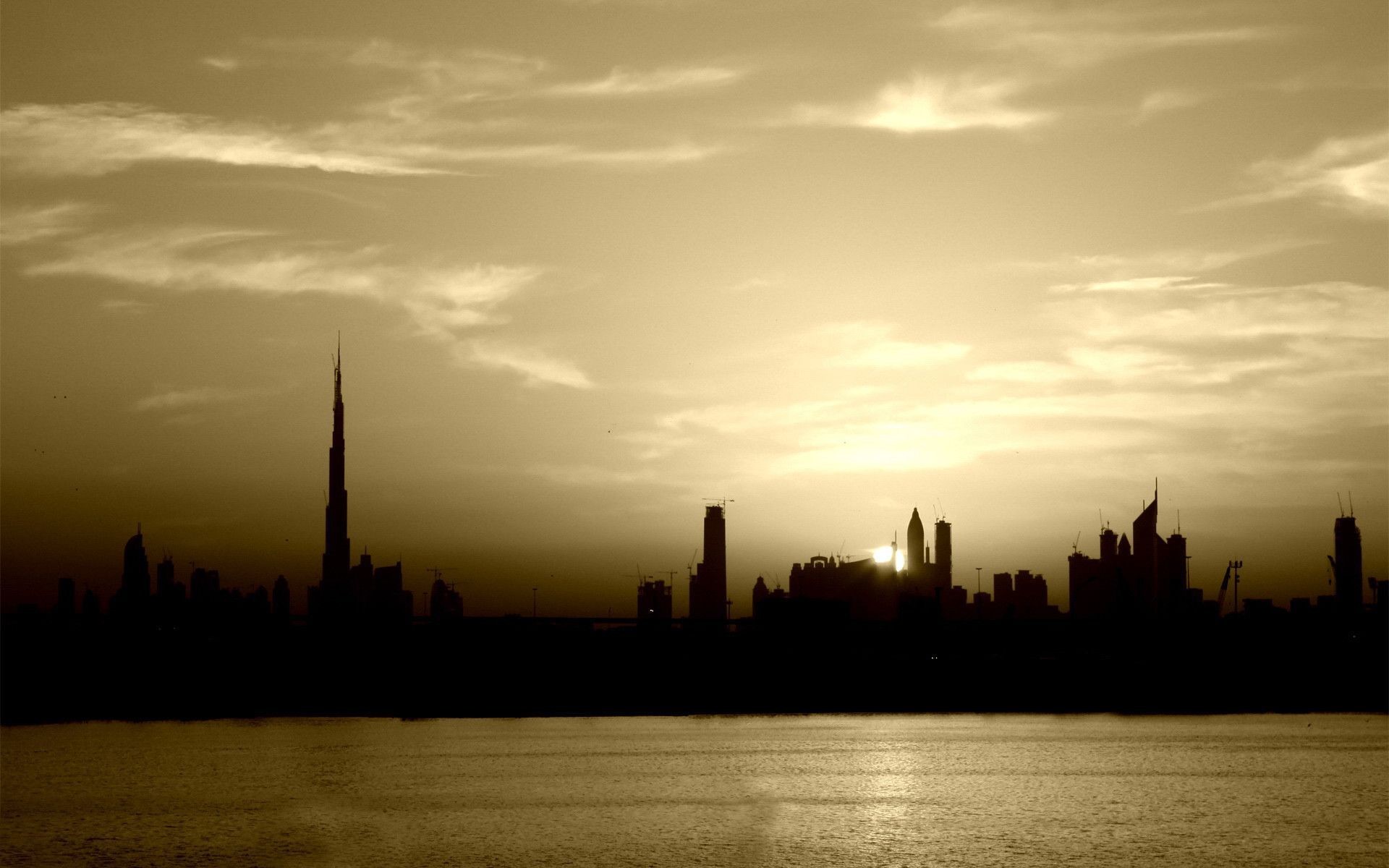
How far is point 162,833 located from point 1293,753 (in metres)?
123

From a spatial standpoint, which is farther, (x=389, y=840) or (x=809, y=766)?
(x=809, y=766)

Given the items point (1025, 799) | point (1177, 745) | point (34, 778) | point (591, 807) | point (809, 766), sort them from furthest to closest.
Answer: point (1177, 745), point (809, 766), point (34, 778), point (1025, 799), point (591, 807)

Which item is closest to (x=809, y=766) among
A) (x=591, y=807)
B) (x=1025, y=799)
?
(x=1025, y=799)

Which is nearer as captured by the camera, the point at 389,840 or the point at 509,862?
the point at 509,862

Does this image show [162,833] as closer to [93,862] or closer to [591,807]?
[93,862]

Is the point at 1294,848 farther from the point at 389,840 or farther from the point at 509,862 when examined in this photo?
the point at 389,840

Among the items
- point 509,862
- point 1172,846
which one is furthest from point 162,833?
point 1172,846

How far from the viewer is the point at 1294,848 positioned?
9269cm

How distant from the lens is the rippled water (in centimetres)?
8912

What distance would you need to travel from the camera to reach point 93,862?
277 feet

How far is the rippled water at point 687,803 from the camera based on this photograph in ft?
292

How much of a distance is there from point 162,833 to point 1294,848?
6983 cm

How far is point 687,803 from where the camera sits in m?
114

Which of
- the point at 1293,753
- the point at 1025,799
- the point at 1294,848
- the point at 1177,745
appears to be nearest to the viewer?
the point at 1294,848
